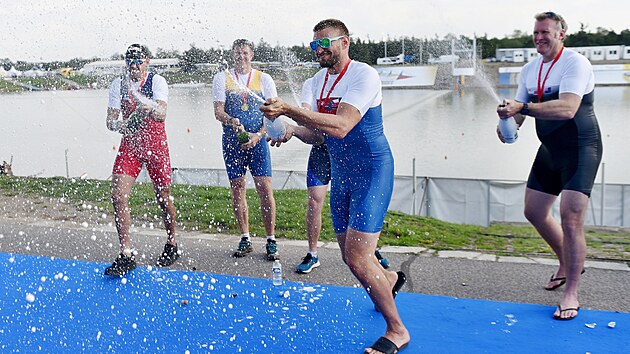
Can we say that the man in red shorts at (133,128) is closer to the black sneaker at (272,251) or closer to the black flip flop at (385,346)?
the black sneaker at (272,251)

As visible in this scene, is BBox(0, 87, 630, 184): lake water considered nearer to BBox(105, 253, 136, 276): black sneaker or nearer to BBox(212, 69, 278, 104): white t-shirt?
BBox(212, 69, 278, 104): white t-shirt

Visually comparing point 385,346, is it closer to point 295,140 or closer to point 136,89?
point 136,89

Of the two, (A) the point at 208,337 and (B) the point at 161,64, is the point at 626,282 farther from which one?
(B) the point at 161,64

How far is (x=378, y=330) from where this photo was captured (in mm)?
3828

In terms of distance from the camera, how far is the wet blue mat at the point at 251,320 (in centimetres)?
359

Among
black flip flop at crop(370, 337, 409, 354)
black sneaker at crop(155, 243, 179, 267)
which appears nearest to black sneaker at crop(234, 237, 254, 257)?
black sneaker at crop(155, 243, 179, 267)

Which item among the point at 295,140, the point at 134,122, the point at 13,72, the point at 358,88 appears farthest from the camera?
the point at 295,140

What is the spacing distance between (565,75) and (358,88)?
161 centimetres

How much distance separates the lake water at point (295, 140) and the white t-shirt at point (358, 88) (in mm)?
2560

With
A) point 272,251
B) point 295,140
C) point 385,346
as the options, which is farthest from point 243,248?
point 295,140

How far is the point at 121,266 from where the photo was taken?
5059 mm

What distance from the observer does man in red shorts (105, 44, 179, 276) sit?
16.4ft

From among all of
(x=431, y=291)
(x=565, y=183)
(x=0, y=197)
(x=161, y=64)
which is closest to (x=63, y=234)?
(x=161, y=64)

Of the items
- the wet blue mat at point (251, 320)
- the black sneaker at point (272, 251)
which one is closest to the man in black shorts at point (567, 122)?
the wet blue mat at point (251, 320)
